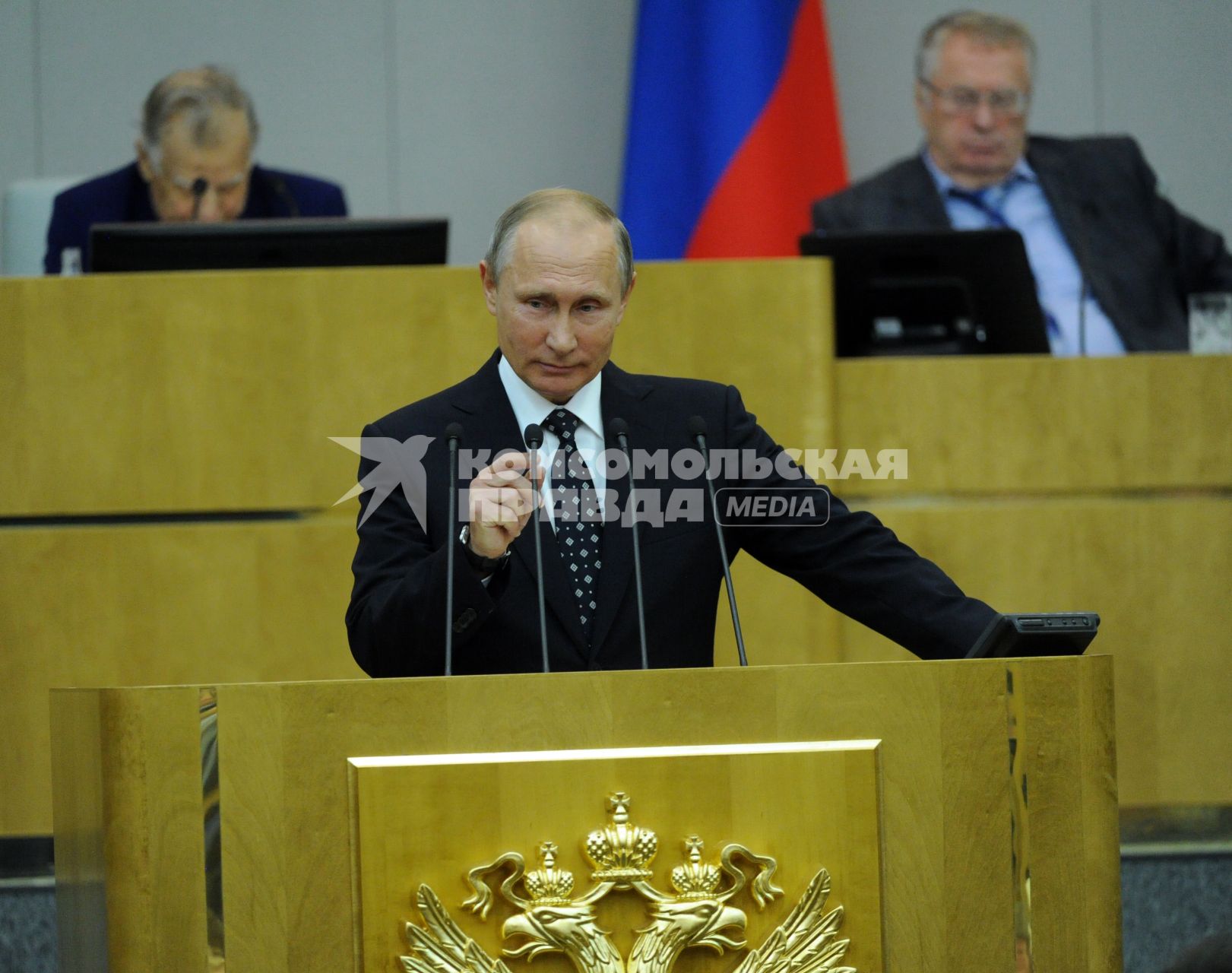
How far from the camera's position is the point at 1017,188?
4.71 metres

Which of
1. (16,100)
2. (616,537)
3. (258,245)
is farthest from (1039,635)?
(16,100)

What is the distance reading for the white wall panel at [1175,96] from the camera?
5.50 metres

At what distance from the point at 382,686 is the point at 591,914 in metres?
0.31

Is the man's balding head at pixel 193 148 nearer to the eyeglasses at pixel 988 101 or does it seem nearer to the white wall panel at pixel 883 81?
the eyeglasses at pixel 988 101

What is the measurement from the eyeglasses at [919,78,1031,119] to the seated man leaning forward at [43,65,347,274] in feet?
6.52

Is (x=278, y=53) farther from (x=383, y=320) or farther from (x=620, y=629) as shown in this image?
(x=620, y=629)

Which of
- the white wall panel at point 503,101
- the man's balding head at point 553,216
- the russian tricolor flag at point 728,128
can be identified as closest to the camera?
the man's balding head at point 553,216

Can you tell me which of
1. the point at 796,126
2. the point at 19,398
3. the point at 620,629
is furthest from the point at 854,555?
the point at 796,126

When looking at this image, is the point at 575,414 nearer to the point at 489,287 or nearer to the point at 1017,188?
the point at 489,287

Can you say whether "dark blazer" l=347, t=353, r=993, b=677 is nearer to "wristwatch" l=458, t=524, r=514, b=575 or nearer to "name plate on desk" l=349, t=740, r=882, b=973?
"wristwatch" l=458, t=524, r=514, b=575

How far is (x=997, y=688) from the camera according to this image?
1.67m

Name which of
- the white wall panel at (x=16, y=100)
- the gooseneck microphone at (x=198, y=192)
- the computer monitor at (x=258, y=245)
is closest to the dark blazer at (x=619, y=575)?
the computer monitor at (x=258, y=245)

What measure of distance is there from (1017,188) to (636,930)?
11.7ft

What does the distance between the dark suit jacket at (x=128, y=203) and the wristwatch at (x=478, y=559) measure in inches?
97.5
